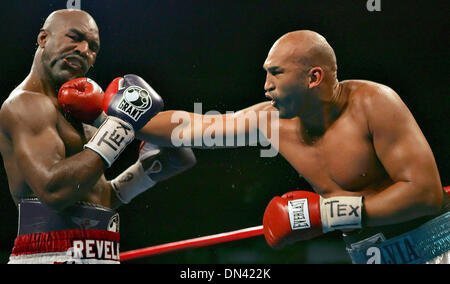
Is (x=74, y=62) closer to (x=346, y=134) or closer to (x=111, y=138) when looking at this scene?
(x=111, y=138)

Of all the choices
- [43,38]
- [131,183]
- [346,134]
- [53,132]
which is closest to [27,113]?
[53,132]

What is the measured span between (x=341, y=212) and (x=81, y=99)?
3.62 ft

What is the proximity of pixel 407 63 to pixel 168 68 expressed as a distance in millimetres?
1623

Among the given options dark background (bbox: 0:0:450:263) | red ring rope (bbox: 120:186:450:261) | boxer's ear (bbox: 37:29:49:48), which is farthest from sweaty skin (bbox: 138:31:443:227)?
dark background (bbox: 0:0:450:263)

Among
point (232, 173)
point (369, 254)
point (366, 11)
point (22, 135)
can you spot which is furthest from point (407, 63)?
point (22, 135)

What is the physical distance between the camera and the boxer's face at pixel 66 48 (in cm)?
207

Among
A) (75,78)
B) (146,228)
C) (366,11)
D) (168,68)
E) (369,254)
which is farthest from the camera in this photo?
(146,228)

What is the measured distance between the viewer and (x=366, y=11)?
10.5 feet

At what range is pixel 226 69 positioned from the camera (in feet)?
11.8

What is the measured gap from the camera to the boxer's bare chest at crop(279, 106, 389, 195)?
1.94 meters

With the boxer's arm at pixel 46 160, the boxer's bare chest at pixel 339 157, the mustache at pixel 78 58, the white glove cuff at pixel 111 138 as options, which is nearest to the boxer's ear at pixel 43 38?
the mustache at pixel 78 58

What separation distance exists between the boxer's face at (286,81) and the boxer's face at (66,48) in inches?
30.6
